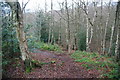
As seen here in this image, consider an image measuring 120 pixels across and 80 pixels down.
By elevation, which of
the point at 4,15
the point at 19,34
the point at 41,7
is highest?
the point at 41,7

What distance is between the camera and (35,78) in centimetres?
648

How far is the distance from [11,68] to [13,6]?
3606mm

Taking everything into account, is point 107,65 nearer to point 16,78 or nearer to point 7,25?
point 16,78

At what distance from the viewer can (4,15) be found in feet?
26.3

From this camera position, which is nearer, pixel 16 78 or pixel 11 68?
pixel 16 78

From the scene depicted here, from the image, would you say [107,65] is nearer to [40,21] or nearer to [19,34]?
[19,34]

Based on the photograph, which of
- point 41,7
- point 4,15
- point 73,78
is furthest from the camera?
point 41,7

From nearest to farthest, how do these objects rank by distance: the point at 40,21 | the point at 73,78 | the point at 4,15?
the point at 73,78
the point at 4,15
the point at 40,21

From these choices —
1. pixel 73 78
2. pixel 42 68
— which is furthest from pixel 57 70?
pixel 73 78

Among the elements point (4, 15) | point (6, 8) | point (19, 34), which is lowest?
point (19, 34)

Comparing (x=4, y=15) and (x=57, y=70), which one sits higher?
(x=4, y=15)

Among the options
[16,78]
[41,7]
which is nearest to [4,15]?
[16,78]

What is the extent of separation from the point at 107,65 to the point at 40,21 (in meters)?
20.4

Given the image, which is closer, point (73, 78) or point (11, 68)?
point (73, 78)
